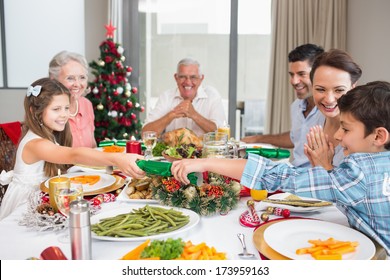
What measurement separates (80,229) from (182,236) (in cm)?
40

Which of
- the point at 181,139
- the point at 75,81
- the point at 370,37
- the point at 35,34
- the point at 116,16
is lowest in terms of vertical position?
the point at 181,139

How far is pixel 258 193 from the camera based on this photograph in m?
1.65

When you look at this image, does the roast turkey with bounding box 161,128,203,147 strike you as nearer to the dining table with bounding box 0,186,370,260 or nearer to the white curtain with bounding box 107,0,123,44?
the dining table with bounding box 0,186,370,260

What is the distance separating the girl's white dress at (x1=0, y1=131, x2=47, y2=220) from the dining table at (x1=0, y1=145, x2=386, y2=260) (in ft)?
1.92

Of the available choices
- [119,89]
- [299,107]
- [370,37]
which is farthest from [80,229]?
[370,37]

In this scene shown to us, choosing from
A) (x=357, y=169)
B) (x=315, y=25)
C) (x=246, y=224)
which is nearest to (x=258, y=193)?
(x=246, y=224)

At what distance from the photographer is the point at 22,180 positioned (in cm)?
217

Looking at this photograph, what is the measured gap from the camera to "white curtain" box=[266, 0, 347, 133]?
4.73m

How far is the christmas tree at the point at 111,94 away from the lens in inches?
188

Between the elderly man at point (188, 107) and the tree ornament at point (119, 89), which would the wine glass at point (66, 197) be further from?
the tree ornament at point (119, 89)

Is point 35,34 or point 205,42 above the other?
point 35,34

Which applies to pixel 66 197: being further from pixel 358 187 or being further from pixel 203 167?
pixel 358 187

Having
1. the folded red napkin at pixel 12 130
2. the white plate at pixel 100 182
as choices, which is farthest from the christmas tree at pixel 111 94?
the white plate at pixel 100 182

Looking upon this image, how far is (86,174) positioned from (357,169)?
4.27 ft
